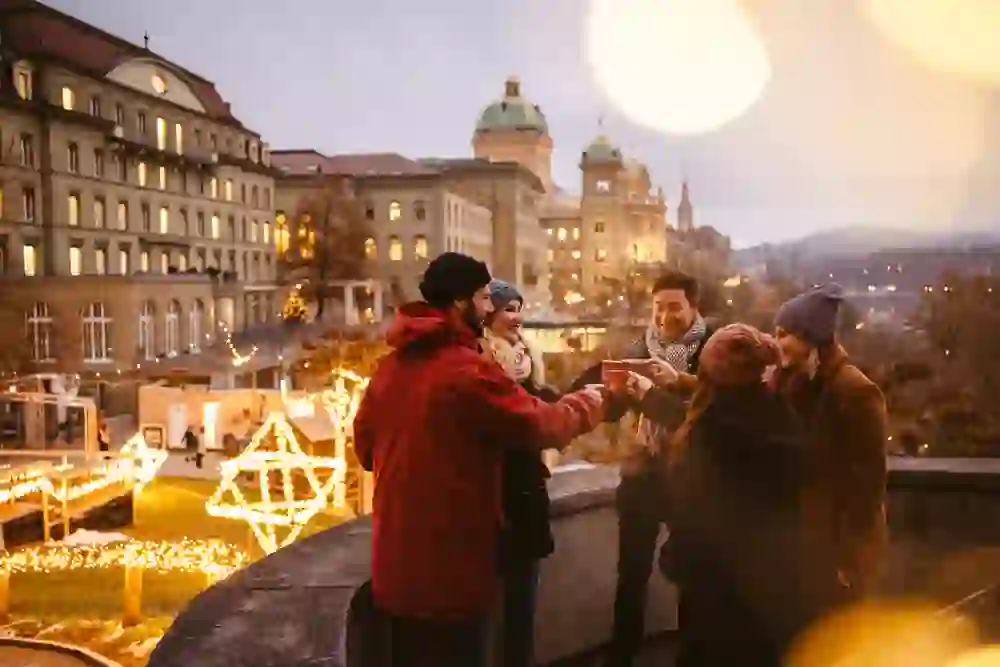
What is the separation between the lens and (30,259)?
600 centimetres

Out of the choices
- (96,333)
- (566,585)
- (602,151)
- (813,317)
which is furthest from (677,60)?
(96,333)

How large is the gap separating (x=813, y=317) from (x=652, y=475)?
15.2 inches

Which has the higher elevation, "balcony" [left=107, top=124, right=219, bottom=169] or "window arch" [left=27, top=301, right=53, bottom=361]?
"balcony" [left=107, top=124, right=219, bottom=169]

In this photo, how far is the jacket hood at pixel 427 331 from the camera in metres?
1.22

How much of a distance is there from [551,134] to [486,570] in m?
4.43

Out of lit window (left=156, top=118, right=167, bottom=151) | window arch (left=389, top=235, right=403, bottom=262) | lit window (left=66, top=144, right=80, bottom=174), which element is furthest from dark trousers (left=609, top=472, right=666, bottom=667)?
lit window (left=156, top=118, right=167, bottom=151)

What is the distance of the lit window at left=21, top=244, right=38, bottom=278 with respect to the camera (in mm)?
5938

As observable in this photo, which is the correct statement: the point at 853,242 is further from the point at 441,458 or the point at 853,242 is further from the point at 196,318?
the point at 196,318

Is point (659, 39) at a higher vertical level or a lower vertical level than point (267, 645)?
higher

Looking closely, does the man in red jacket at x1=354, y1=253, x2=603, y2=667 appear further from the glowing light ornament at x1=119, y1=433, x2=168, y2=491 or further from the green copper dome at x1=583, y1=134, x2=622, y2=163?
the glowing light ornament at x1=119, y1=433, x2=168, y2=491

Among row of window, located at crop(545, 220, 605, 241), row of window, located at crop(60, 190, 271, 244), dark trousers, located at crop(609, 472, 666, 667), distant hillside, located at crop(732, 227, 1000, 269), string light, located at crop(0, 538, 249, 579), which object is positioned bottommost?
string light, located at crop(0, 538, 249, 579)

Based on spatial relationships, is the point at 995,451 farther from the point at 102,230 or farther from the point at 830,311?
the point at 102,230

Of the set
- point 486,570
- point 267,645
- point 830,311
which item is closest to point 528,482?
point 486,570

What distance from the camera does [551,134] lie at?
5.45 metres
